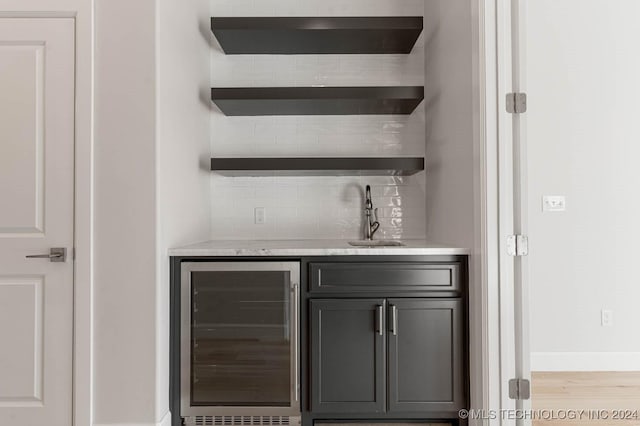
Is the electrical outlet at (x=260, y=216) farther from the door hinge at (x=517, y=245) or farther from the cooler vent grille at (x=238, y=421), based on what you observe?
the door hinge at (x=517, y=245)

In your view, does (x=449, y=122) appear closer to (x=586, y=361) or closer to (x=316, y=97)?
(x=316, y=97)

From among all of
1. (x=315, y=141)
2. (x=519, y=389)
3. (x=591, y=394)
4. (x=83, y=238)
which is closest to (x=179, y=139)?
→ (x=83, y=238)

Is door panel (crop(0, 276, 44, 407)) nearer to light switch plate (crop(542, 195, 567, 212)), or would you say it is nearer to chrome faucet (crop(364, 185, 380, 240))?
chrome faucet (crop(364, 185, 380, 240))

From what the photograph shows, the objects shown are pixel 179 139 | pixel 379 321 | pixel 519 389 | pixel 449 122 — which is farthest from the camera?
pixel 449 122

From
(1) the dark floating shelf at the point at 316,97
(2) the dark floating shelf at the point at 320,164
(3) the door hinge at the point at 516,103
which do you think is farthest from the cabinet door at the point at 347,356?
(1) the dark floating shelf at the point at 316,97

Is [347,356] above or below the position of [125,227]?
below

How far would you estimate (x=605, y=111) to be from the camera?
10.8 feet

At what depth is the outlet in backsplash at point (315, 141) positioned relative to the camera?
124 inches

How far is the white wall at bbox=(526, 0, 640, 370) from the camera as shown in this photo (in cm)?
326

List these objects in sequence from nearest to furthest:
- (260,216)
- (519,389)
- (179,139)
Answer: (519,389)
(179,139)
(260,216)

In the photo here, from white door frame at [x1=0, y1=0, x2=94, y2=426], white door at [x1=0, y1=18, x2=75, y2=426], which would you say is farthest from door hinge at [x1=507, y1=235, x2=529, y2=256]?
white door at [x1=0, y1=18, x2=75, y2=426]

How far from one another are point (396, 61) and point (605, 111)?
5.23 ft

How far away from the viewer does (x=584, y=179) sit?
3.28 meters

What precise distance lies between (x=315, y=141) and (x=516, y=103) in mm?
1438
